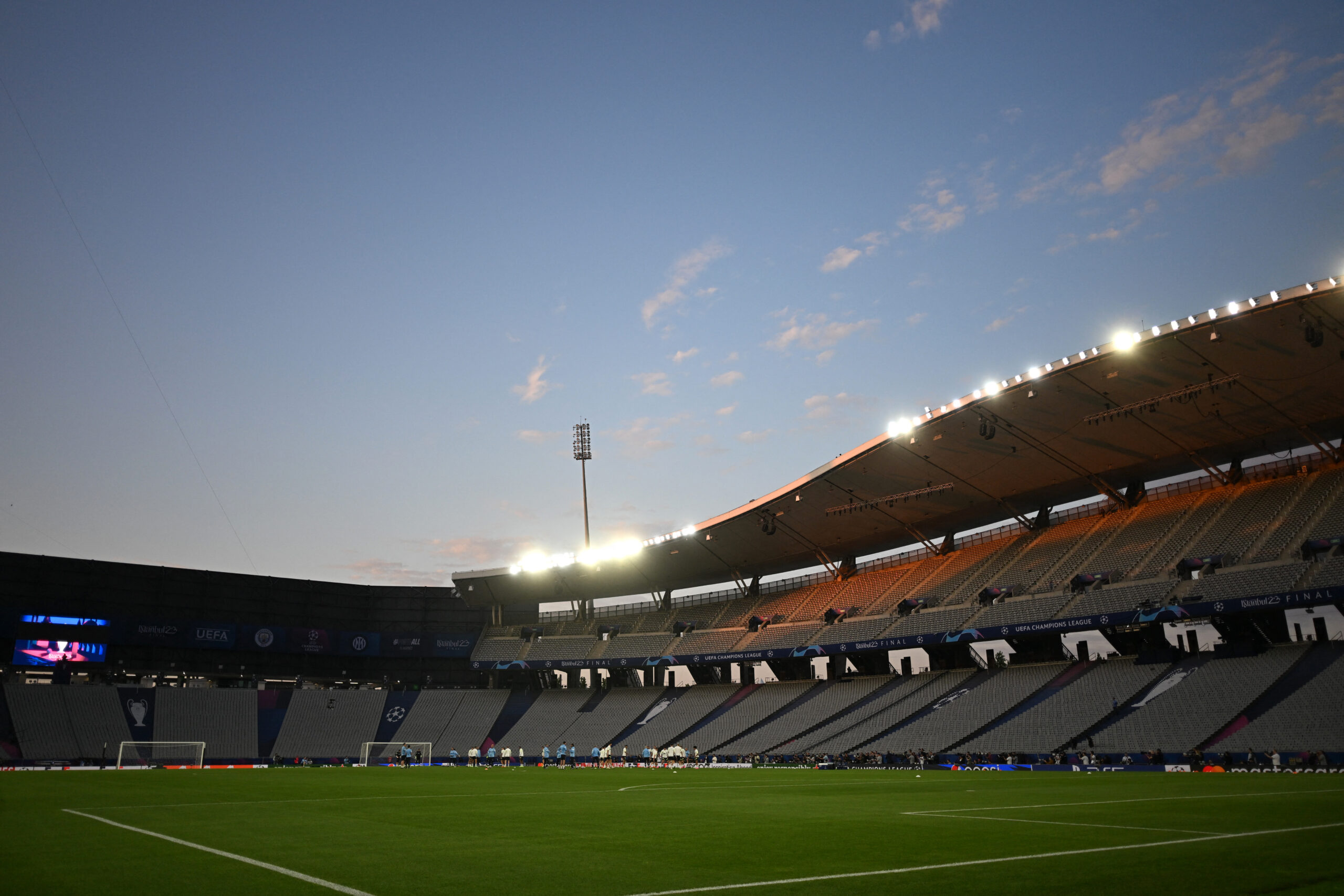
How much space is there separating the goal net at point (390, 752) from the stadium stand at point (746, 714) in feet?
61.6

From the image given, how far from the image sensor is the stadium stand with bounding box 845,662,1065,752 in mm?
46188

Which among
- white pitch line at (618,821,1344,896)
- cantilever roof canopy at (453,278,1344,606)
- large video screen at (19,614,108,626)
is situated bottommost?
white pitch line at (618,821,1344,896)

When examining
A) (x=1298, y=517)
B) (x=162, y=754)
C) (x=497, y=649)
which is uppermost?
(x=1298, y=517)

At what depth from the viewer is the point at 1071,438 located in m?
46.3

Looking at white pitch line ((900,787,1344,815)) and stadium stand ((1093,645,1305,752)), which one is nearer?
white pitch line ((900,787,1344,815))

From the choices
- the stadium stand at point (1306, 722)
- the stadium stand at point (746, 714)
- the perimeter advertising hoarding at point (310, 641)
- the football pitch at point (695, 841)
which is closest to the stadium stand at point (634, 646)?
the stadium stand at point (746, 714)

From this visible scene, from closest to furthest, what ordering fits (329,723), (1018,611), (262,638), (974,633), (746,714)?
(1018,611) < (974,633) < (746,714) < (329,723) < (262,638)

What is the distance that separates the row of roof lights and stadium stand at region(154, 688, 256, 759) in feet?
169

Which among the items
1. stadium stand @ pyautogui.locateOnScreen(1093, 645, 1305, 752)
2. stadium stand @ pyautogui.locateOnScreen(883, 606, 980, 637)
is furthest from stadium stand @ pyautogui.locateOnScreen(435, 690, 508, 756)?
stadium stand @ pyautogui.locateOnScreen(1093, 645, 1305, 752)

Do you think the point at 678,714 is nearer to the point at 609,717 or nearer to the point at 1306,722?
the point at 609,717

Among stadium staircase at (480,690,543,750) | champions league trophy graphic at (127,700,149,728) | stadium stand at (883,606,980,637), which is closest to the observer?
stadium stand at (883,606,980,637)

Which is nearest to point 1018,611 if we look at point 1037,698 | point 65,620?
point 1037,698

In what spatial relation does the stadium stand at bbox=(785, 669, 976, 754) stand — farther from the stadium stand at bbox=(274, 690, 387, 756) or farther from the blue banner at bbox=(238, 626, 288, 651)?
the blue banner at bbox=(238, 626, 288, 651)

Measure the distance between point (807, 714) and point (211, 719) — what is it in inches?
1714
